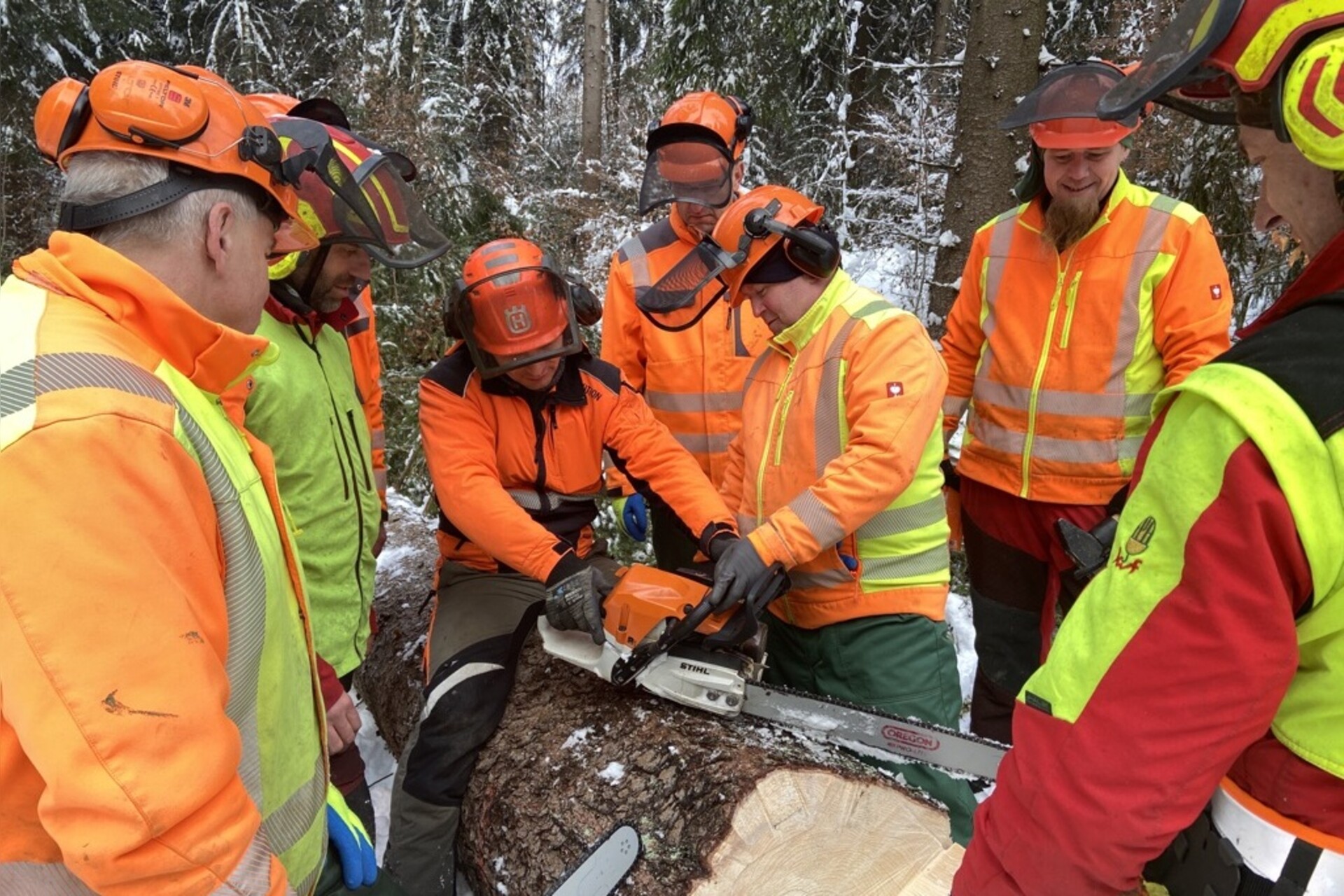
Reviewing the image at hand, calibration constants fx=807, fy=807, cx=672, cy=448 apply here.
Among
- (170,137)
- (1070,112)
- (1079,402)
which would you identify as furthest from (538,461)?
(1070,112)

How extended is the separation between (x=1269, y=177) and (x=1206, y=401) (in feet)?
1.17

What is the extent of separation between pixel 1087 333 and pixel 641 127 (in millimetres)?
14630

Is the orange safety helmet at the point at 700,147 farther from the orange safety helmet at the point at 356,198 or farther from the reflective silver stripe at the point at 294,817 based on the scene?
the reflective silver stripe at the point at 294,817

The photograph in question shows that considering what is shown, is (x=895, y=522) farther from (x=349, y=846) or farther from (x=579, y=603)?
(x=349, y=846)

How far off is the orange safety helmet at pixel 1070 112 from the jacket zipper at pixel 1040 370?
383 millimetres

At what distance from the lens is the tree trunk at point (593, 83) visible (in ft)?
40.3

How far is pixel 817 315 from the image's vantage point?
2.52m

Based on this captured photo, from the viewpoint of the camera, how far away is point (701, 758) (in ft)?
7.06

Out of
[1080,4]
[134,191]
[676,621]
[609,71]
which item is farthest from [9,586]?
[609,71]

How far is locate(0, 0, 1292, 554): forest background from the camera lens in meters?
5.19

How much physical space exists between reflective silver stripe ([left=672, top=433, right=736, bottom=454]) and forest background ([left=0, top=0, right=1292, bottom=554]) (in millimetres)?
1901

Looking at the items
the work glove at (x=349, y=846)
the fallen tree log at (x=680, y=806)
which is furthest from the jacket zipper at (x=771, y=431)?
the work glove at (x=349, y=846)

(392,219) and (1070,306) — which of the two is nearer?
(392,219)

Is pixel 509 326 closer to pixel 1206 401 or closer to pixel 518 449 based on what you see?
pixel 518 449
